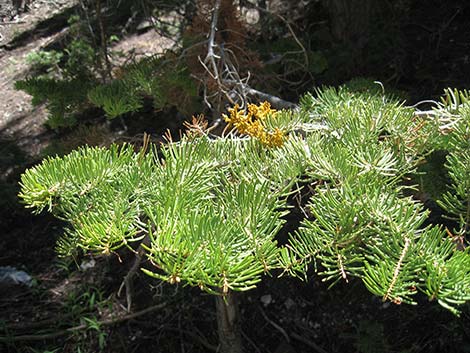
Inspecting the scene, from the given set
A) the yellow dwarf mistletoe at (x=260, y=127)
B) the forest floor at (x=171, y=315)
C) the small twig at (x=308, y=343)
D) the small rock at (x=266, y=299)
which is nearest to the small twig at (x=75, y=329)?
the forest floor at (x=171, y=315)

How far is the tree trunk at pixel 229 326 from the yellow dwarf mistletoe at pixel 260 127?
860 mm

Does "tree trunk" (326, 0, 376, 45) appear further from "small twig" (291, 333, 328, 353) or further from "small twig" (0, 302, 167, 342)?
"small twig" (0, 302, 167, 342)

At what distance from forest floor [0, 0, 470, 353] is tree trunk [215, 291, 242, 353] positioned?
218mm

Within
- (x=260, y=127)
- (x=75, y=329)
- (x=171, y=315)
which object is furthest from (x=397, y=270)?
(x=75, y=329)

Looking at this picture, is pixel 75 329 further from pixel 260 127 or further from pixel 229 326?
pixel 260 127

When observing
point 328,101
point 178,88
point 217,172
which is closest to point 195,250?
point 217,172

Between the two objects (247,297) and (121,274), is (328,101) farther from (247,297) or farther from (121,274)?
(121,274)

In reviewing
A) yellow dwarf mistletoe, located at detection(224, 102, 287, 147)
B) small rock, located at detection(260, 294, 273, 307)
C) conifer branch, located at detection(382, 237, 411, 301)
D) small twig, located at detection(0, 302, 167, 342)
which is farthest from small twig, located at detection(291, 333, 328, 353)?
conifer branch, located at detection(382, 237, 411, 301)

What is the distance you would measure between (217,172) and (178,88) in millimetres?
988

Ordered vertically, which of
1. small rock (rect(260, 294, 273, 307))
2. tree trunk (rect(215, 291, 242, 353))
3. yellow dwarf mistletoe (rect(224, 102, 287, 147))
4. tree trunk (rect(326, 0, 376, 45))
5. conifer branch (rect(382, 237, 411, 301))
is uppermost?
yellow dwarf mistletoe (rect(224, 102, 287, 147))

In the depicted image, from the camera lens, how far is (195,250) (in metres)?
0.49

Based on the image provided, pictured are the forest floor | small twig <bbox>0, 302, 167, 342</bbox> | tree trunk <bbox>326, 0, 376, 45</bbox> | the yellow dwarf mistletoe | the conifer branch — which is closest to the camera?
the conifer branch

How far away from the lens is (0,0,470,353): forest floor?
167cm

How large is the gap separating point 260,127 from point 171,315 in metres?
1.37
